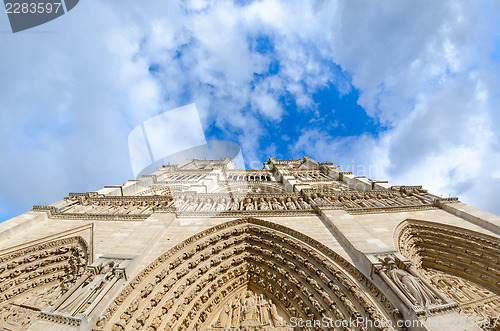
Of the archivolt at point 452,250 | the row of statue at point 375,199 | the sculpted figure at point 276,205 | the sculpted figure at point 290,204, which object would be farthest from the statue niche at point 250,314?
the row of statue at point 375,199

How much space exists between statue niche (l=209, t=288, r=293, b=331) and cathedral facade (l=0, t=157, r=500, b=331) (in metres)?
0.03

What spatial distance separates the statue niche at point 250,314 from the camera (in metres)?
5.61

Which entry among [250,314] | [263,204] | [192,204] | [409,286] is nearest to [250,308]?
[250,314]

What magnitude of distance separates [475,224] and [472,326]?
21.4 feet

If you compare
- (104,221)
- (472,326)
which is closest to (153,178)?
(104,221)

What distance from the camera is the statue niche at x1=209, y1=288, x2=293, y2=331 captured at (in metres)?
5.61

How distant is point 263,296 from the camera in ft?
21.9

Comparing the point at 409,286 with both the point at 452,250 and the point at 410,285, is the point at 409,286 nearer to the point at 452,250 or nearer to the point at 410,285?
the point at 410,285

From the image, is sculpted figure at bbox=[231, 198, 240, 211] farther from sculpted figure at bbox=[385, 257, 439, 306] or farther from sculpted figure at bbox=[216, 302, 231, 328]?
sculpted figure at bbox=[385, 257, 439, 306]

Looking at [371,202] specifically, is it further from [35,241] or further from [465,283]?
[35,241]

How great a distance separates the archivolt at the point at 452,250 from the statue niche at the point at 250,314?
473 centimetres

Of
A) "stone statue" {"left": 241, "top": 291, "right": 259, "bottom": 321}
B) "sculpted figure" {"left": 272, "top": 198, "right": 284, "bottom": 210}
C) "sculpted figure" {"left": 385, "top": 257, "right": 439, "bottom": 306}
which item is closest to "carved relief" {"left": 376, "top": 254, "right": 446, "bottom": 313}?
"sculpted figure" {"left": 385, "top": 257, "right": 439, "bottom": 306}

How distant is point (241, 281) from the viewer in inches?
275

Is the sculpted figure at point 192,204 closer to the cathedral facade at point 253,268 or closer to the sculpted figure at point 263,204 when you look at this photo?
the cathedral facade at point 253,268
